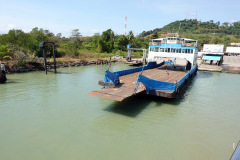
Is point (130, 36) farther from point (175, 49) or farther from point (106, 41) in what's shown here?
point (175, 49)

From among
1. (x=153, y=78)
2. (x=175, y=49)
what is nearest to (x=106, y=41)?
(x=175, y=49)

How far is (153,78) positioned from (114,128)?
7.92 metres

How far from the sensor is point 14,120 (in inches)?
328

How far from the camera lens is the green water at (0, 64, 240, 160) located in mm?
6211

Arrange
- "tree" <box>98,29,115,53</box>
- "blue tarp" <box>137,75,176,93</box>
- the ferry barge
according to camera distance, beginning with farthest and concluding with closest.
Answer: "tree" <box>98,29,115,53</box> → "blue tarp" <box>137,75,176,93</box> → the ferry barge

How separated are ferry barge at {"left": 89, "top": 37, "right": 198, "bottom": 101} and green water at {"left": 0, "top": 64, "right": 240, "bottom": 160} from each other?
3.97ft

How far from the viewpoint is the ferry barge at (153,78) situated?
31.7 feet

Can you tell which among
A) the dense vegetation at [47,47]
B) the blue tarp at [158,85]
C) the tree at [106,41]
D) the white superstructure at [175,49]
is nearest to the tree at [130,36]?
the dense vegetation at [47,47]

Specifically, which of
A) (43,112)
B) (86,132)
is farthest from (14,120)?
(86,132)

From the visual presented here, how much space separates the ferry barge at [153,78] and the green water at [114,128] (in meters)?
1.21

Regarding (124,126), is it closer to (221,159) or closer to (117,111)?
(117,111)

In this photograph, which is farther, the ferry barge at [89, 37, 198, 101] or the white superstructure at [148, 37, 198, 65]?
the white superstructure at [148, 37, 198, 65]

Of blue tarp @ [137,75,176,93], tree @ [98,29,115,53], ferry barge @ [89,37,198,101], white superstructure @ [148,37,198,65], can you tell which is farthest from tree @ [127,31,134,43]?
blue tarp @ [137,75,176,93]

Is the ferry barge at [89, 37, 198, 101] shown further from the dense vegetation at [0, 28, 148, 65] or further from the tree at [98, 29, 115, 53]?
the tree at [98, 29, 115, 53]
